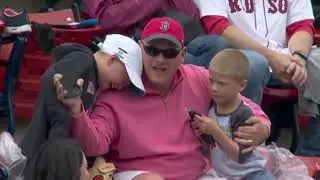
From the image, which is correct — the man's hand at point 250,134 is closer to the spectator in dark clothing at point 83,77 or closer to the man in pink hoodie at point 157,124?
the man in pink hoodie at point 157,124

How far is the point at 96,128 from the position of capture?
2.92 m

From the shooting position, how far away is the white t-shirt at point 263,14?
426cm

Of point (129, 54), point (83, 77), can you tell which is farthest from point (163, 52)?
point (83, 77)

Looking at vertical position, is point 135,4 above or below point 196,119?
above

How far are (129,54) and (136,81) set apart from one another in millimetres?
111

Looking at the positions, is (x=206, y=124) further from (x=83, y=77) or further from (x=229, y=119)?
(x=83, y=77)

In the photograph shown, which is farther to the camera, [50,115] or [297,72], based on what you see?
[297,72]

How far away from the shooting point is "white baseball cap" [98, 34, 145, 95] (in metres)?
3.00

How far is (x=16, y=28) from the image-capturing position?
13.4 ft

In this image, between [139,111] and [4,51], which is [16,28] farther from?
[139,111]

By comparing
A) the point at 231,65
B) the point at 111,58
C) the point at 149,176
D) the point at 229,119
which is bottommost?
the point at 149,176

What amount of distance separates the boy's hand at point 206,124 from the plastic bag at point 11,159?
2.31 ft

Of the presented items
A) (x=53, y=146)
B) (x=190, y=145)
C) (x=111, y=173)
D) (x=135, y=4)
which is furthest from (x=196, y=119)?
(x=135, y=4)

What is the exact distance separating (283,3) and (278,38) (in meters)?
0.20
